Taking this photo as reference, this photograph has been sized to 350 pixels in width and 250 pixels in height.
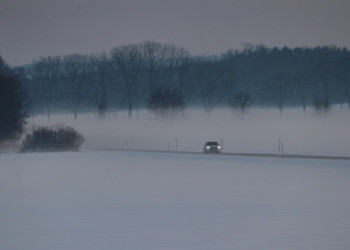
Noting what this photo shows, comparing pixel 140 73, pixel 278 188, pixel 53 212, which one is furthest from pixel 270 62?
pixel 53 212

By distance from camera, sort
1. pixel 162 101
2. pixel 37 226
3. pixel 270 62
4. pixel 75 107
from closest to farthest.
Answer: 1. pixel 37 226
2. pixel 162 101
3. pixel 75 107
4. pixel 270 62

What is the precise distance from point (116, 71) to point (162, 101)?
489 inches

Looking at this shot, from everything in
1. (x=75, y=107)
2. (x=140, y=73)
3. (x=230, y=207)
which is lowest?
(x=230, y=207)

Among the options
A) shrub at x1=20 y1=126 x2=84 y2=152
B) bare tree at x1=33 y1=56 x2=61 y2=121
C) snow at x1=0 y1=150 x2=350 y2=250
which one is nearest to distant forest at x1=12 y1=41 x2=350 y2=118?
bare tree at x1=33 y1=56 x2=61 y2=121

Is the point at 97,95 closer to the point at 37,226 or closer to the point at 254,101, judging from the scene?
the point at 254,101

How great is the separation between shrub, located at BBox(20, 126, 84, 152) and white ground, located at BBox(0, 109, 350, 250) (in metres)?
8.17

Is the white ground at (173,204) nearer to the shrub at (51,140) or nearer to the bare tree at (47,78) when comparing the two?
the shrub at (51,140)

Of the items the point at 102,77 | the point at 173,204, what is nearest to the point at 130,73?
the point at 102,77

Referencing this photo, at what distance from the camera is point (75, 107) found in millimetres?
78438

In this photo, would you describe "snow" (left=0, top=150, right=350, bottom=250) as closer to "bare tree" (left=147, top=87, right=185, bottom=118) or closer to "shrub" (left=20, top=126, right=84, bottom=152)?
"shrub" (left=20, top=126, right=84, bottom=152)

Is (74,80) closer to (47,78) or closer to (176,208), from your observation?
(47,78)

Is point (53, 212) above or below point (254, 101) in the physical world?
below

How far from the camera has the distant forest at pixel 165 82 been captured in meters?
77.1

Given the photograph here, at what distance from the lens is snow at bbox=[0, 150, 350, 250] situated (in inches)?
512
